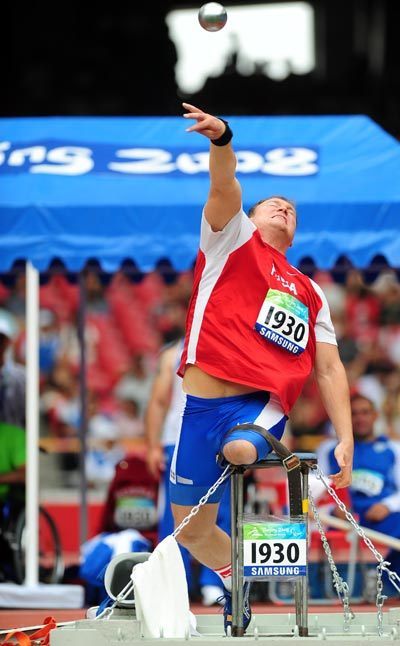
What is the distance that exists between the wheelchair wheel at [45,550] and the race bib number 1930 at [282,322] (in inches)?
174

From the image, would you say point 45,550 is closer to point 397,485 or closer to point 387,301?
point 397,485

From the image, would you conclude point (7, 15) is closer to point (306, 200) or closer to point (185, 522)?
point (306, 200)

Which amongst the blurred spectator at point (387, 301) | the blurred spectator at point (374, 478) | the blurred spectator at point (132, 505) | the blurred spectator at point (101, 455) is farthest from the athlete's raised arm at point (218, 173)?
the blurred spectator at point (387, 301)

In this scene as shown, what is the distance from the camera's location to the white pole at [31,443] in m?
8.93

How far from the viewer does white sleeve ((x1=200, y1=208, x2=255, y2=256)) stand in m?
5.45

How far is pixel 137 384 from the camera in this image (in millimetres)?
14352

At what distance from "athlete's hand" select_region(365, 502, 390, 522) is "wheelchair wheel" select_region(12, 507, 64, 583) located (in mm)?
2174

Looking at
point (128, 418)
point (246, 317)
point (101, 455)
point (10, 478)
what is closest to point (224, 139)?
point (246, 317)

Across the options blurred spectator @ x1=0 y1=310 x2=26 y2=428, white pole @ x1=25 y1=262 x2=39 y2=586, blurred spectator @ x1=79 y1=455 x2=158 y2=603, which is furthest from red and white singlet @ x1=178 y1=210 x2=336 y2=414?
blurred spectator @ x1=0 y1=310 x2=26 y2=428

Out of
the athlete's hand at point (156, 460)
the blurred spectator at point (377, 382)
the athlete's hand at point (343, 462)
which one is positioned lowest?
the blurred spectator at point (377, 382)

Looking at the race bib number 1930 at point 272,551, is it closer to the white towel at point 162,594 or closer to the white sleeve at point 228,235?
the white towel at point 162,594

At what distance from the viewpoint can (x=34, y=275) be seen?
9.07m

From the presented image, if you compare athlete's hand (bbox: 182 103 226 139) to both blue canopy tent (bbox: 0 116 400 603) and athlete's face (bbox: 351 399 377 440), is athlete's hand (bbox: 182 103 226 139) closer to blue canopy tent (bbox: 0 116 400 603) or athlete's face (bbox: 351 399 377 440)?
blue canopy tent (bbox: 0 116 400 603)

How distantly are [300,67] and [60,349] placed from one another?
206 inches
